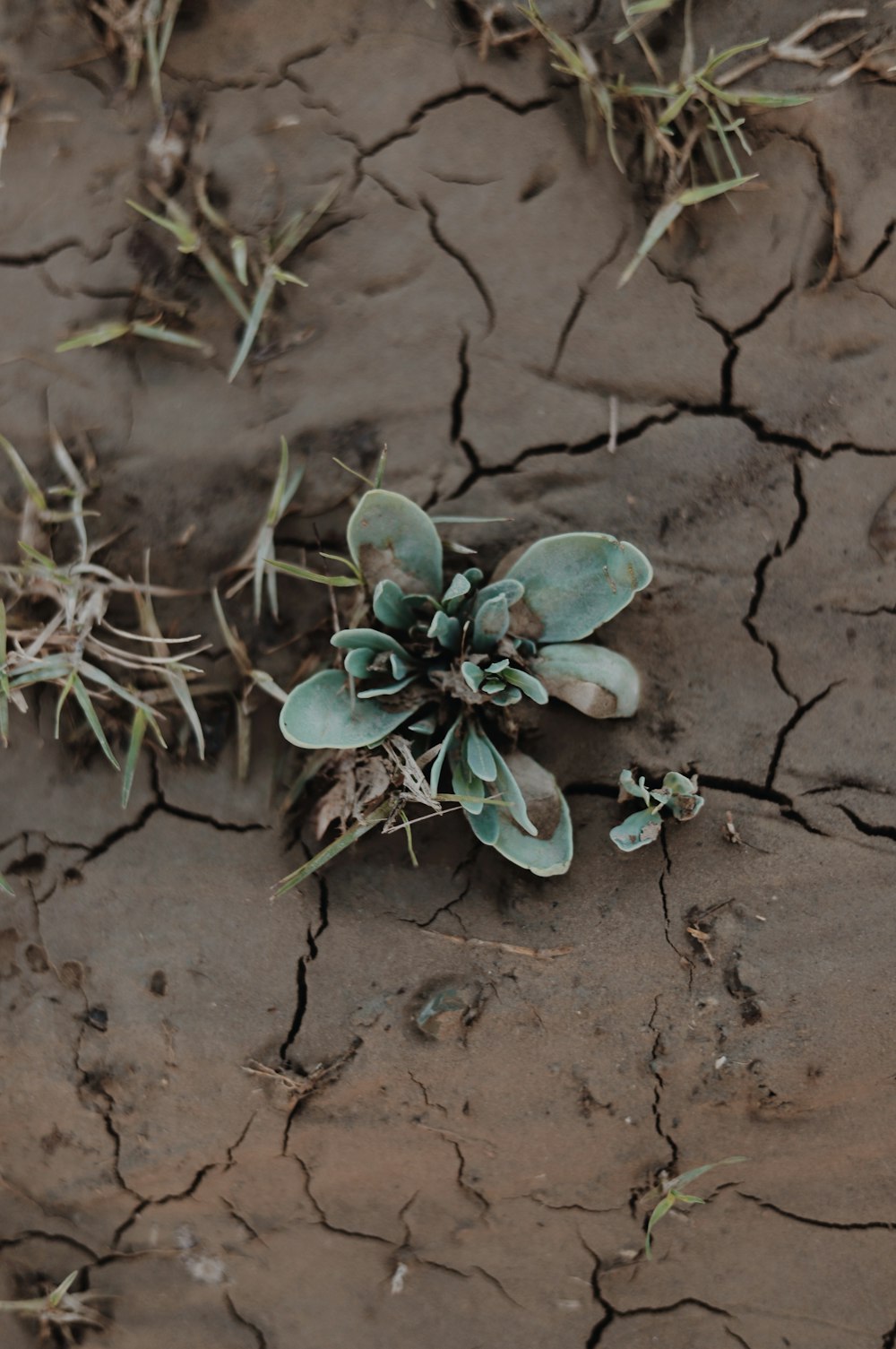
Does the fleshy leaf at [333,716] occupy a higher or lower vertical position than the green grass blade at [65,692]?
higher

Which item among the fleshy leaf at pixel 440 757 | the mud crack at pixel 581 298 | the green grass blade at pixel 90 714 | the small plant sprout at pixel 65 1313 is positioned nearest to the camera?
the fleshy leaf at pixel 440 757

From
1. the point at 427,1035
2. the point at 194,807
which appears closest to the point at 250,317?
the point at 194,807

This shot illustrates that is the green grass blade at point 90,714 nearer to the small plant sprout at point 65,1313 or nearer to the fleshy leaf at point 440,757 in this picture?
the fleshy leaf at point 440,757

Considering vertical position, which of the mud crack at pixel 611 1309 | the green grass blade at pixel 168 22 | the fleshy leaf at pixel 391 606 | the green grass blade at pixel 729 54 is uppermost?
the green grass blade at pixel 729 54

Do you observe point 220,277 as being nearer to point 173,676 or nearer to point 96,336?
point 96,336

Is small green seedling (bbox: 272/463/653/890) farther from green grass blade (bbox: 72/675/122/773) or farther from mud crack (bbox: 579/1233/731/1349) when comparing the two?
mud crack (bbox: 579/1233/731/1349)

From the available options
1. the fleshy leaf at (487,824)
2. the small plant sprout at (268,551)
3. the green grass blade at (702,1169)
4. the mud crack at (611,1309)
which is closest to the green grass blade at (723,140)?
the small plant sprout at (268,551)

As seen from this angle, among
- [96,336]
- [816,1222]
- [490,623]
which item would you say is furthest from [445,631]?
[816,1222]

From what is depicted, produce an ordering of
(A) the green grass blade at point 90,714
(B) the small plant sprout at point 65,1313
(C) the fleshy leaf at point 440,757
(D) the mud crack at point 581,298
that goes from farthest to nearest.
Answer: (B) the small plant sprout at point 65,1313 < (D) the mud crack at point 581,298 < (A) the green grass blade at point 90,714 < (C) the fleshy leaf at point 440,757

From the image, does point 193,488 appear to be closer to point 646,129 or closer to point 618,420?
point 618,420
